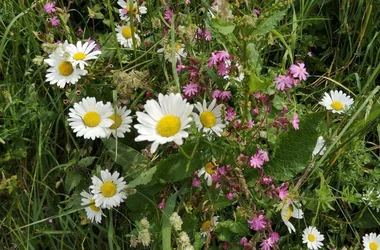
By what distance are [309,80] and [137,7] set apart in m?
0.68

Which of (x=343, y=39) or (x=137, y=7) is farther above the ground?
(x=343, y=39)

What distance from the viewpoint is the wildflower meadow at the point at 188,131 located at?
135 centimetres

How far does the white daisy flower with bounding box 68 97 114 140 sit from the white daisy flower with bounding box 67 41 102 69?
0.12 meters

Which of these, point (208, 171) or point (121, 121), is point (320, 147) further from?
point (121, 121)

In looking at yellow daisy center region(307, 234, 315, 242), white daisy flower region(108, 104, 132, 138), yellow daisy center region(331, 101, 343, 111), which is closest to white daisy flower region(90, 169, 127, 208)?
white daisy flower region(108, 104, 132, 138)

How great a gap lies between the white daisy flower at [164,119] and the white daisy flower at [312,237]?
1.91ft


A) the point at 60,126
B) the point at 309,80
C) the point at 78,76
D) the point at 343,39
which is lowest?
the point at 60,126

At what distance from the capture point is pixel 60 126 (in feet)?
5.72

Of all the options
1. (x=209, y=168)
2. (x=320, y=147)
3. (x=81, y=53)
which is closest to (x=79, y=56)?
(x=81, y=53)

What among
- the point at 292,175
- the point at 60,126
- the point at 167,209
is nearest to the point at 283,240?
the point at 292,175

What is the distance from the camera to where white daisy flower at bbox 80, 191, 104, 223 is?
59.2 inches

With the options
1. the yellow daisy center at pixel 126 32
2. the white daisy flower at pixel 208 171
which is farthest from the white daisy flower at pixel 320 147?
the yellow daisy center at pixel 126 32

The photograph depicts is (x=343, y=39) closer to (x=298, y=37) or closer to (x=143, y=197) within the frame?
(x=298, y=37)

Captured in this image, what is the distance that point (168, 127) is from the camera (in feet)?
3.98
